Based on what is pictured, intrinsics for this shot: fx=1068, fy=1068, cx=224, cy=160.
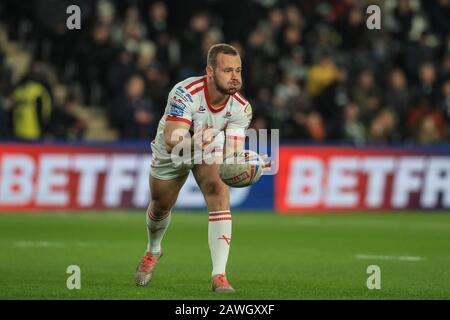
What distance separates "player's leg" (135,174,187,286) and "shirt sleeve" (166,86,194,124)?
2.72 feet

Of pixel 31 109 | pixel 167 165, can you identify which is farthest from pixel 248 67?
pixel 167 165

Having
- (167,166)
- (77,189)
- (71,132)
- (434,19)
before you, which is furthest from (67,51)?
(167,166)

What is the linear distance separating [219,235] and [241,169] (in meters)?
0.69

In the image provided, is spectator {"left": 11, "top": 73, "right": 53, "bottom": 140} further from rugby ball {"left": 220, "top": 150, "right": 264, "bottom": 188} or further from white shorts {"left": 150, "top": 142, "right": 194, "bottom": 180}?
rugby ball {"left": 220, "top": 150, "right": 264, "bottom": 188}

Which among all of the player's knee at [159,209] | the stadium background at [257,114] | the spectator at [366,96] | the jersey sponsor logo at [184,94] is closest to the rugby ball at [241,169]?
the jersey sponsor logo at [184,94]

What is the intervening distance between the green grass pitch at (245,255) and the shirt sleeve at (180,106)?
63.4 inches

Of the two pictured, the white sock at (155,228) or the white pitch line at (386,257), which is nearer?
the white sock at (155,228)

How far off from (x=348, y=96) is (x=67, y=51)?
603cm

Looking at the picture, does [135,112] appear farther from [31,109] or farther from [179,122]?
[179,122]

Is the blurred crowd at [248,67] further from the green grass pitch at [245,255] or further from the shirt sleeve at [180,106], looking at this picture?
the shirt sleeve at [180,106]

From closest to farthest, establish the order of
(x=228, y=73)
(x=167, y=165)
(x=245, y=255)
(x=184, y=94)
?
1. (x=228, y=73)
2. (x=184, y=94)
3. (x=167, y=165)
4. (x=245, y=255)

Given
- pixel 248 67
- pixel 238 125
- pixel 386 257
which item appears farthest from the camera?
pixel 248 67

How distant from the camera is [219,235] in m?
9.95

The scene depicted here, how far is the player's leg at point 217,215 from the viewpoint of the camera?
32.4 feet
